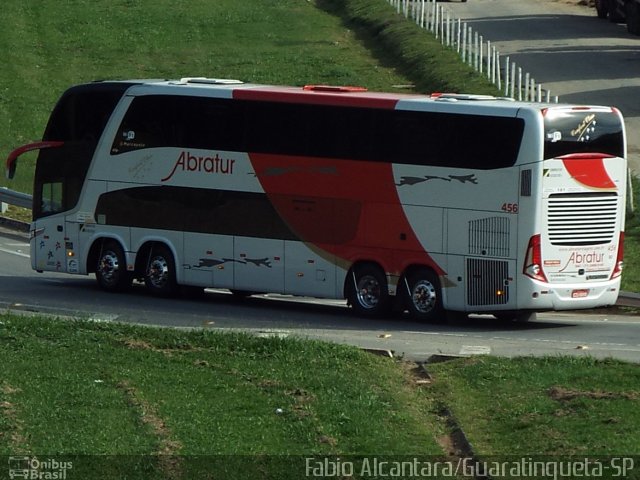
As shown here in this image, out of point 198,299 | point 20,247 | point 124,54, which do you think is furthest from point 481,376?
point 124,54

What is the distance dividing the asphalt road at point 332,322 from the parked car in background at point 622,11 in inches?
1142

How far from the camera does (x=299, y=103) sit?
25031 millimetres

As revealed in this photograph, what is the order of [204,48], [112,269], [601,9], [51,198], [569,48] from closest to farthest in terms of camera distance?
[112,269] → [51,198] → [569,48] → [204,48] → [601,9]

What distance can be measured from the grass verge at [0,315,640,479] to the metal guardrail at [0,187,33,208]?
15898mm

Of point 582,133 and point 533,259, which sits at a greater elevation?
point 582,133

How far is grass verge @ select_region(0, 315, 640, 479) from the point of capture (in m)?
13.4

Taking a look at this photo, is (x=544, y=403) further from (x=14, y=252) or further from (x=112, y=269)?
(x=14, y=252)

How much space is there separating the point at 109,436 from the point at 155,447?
611 mm

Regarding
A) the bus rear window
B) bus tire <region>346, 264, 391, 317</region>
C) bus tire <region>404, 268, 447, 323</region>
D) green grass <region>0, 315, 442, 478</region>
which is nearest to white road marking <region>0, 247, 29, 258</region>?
bus tire <region>346, 264, 391, 317</region>

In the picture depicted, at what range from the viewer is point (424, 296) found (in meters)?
23.9

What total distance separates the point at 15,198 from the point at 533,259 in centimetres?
1730

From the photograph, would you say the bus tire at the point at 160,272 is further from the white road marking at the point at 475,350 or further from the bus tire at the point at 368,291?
the white road marking at the point at 475,350

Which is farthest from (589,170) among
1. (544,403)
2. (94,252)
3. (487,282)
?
(94,252)

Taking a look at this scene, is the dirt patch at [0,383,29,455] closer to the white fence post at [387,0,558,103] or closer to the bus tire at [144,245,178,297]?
the bus tire at [144,245,178,297]
